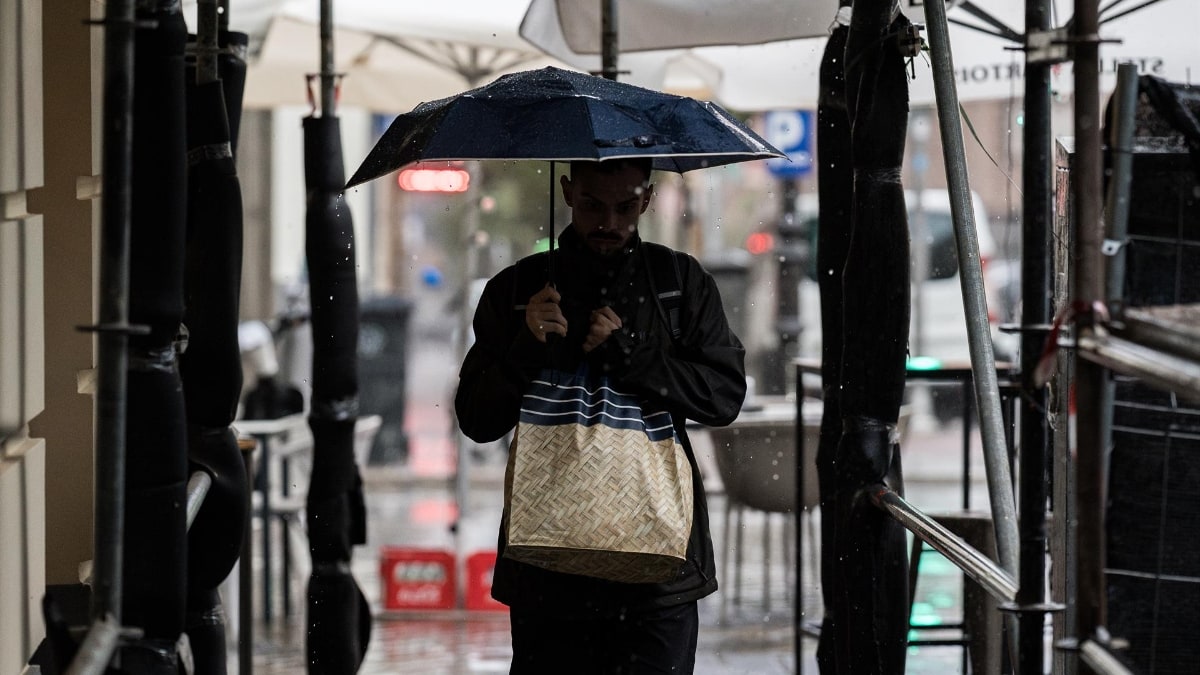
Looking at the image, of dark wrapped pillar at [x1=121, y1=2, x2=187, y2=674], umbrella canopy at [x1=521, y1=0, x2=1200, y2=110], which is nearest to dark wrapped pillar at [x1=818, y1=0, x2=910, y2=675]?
umbrella canopy at [x1=521, y1=0, x2=1200, y2=110]

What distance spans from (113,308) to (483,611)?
717cm

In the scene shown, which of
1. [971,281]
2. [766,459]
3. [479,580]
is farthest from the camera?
[479,580]

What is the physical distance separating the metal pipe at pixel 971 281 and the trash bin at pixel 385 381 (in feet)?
38.7

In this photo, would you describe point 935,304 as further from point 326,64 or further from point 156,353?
point 156,353

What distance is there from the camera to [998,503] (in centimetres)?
335

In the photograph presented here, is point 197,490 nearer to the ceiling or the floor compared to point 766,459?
nearer to the ceiling

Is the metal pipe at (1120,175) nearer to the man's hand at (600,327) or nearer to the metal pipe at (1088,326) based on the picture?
the metal pipe at (1088,326)

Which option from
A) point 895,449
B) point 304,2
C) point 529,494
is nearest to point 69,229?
point 529,494

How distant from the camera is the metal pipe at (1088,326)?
2.60m

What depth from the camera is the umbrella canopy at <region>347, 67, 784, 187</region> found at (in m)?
3.69

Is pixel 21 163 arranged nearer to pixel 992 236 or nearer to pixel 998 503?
pixel 998 503

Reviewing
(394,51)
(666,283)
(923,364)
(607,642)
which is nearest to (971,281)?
(666,283)

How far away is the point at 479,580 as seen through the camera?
9445 mm

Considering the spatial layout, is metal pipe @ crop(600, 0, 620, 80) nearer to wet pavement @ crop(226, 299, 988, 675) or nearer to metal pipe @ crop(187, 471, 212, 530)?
metal pipe @ crop(187, 471, 212, 530)
